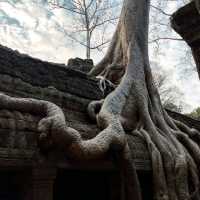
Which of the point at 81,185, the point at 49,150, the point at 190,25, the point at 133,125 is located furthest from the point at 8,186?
the point at 190,25

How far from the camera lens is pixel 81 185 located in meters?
3.79

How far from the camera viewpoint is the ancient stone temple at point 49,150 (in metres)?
2.53

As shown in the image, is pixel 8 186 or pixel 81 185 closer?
pixel 8 186

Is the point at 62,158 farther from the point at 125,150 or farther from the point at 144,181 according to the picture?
the point at 144,181

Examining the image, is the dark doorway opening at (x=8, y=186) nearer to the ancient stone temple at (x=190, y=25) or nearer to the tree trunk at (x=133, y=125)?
the tree trunk at (x=133, y=125)

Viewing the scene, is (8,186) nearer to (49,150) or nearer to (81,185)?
(49,150)

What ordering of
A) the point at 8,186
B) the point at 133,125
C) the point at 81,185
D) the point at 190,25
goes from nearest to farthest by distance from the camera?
the point at 8,186 < the point at 190,25 < the point at 81,185 < the point at 133,125

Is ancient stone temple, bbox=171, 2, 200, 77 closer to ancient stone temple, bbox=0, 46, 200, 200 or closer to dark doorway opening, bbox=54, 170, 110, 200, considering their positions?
ancient stone temple, bbox=0, 46, 200, 200

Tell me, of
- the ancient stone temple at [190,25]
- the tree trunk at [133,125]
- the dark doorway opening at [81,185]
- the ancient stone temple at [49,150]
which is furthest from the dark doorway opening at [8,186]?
the ancient stone temple at [190,25]

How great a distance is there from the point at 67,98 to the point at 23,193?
1571mm

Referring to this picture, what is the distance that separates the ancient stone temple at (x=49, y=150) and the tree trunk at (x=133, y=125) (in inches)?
4.4

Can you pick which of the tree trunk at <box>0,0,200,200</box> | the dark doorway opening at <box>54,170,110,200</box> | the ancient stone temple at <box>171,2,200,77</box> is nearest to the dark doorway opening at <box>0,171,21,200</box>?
the tree trunk at <box>0,0,200,200</box>

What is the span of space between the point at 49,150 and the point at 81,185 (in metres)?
1.27

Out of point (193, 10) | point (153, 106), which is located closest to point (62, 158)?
point (193, 10)
